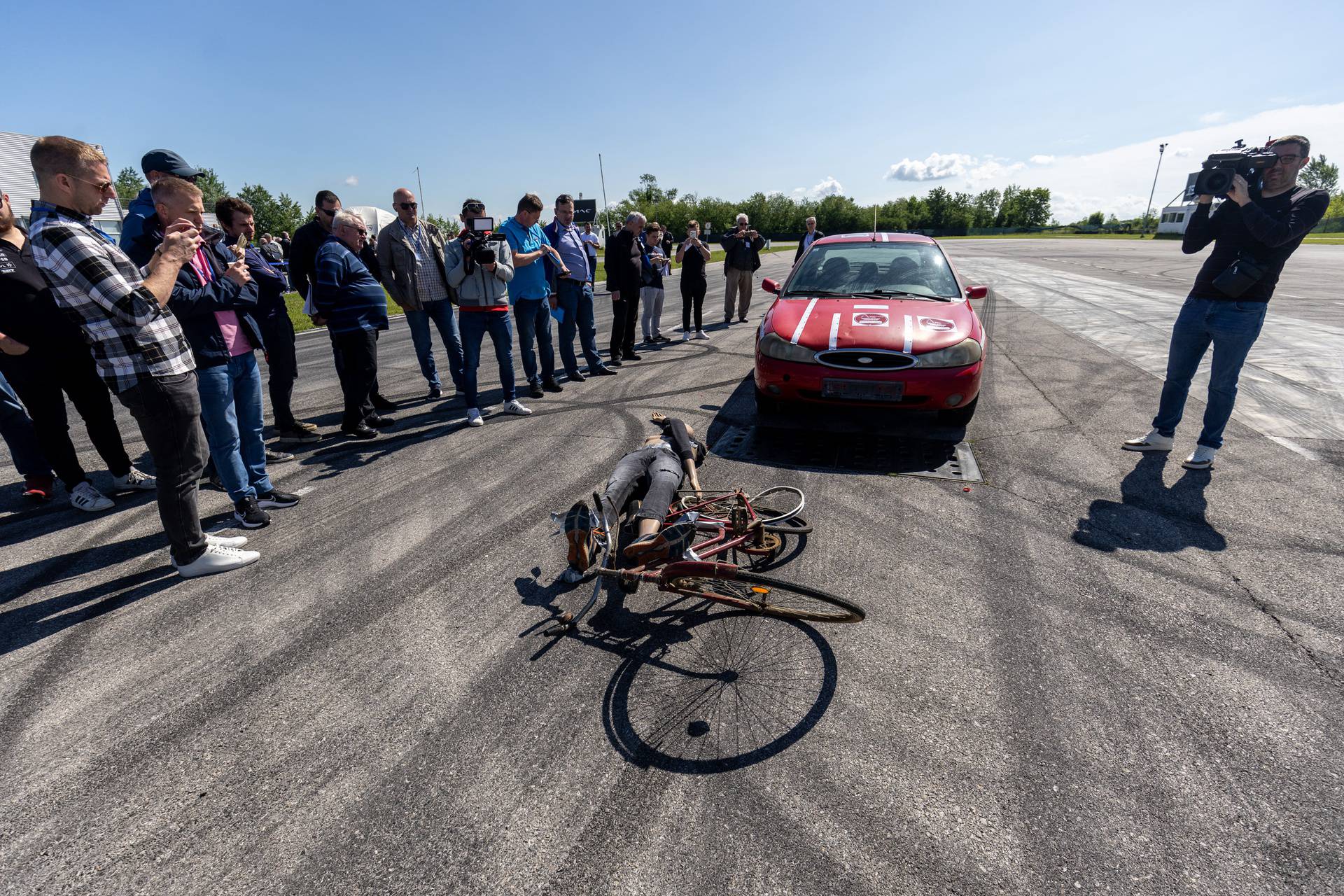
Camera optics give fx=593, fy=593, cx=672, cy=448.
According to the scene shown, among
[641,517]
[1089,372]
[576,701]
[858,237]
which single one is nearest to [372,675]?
[576,701]

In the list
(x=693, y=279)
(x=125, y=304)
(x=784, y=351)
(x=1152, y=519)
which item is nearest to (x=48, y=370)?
(x=125, y=304)

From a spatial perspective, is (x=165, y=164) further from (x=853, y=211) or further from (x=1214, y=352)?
(x=853, y=211)

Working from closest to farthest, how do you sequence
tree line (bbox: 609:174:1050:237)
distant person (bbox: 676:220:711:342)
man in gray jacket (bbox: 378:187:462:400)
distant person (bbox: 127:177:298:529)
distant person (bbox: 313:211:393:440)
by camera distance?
distant person (bbox: 127:177:298:529) < distant person (bbox: 313:211:393:440) < man in gray jacket (bbox: 378:187:462:400) < distant person (bbox: 676:220:711:342) < tree line (bbox: 609:174:1050:237)

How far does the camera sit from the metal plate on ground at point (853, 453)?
4.61m

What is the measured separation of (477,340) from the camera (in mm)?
5680

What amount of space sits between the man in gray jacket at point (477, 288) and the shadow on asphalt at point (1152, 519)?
4977 millimetres

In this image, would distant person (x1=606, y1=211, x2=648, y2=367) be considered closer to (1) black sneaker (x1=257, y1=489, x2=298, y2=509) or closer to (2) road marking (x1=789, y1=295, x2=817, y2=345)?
(2) road marking (x1=789, y1=295, x2=817, y2=345)

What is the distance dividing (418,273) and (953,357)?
537 cm

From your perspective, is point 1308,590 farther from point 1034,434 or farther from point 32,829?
point 32,829

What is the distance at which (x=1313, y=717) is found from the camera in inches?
89.2

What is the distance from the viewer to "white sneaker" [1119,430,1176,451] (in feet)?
15.7

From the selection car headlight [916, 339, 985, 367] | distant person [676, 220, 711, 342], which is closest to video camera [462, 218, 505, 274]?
car headlight [916, 339, 985, 367]

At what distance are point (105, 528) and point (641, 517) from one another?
3.77m

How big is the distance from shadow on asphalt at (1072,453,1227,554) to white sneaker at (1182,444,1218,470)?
0.04 metres
